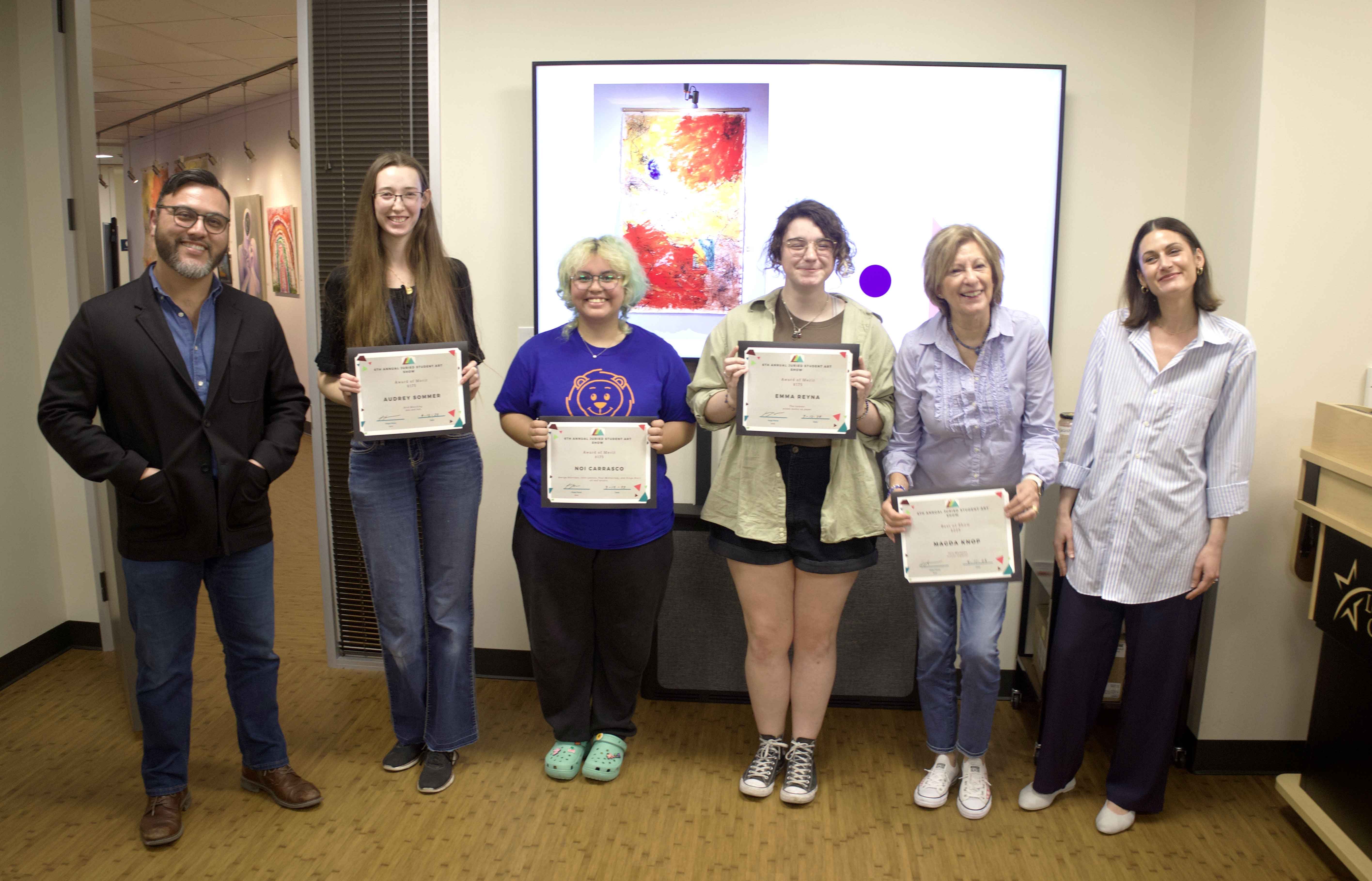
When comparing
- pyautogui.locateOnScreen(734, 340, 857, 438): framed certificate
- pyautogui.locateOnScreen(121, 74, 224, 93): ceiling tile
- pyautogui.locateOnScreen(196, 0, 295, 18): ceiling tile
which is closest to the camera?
pyautogui.locateOnScreen(734, 340, 857, 438): framed certificate

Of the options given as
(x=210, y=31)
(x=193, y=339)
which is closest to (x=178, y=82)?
(x=210, y=31)

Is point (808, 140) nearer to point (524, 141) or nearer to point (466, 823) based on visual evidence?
point (524, 141)

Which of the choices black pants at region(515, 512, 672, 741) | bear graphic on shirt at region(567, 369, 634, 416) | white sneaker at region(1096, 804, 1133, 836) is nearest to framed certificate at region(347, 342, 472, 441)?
bear graphic on shirt at region(567, 369, 634, 416)

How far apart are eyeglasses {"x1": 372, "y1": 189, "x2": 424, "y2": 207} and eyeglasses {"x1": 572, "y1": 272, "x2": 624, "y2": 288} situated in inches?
18.2

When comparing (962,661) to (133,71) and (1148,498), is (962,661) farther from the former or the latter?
(133,71)

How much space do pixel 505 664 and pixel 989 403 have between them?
2.06 meters

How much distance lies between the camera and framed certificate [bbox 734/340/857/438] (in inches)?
86.0

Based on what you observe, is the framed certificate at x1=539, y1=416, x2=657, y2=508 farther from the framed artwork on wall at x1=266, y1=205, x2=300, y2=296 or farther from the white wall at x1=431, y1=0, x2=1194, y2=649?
the framed artwork on wall at x1=266, y1=205, x2=300, y2=296

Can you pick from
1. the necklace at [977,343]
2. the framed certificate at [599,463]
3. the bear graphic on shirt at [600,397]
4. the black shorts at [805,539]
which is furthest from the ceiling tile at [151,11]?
the necklace at [977,343]

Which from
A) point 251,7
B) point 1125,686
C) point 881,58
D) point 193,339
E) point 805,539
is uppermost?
point 251,7

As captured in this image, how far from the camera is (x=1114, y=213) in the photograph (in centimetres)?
292

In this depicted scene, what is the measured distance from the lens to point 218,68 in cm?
747

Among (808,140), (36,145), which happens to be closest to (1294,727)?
(808,140)

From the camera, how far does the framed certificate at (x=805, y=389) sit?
218cm
